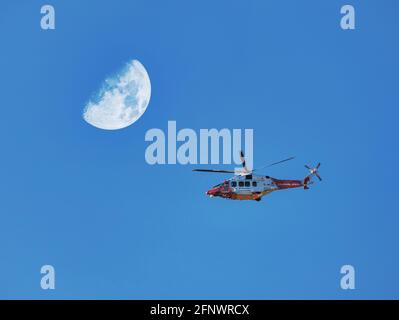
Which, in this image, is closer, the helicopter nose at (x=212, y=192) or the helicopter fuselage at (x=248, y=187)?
the helicopter fuselage at (x=248, y=187)

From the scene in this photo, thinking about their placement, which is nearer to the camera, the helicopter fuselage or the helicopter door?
the helicopter fuselage

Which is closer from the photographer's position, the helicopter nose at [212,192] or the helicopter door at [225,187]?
the helicopter door at [225,187]

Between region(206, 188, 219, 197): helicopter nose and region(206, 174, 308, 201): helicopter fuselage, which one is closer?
region(206, 174, 308, 201): helicopter fuselage

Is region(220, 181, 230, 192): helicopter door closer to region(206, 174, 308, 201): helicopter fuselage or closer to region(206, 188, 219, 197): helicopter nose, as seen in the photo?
region(206, 174, 308, 201): helicopter fuselage

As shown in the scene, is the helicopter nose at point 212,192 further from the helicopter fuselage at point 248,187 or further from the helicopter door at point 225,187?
the helicopter door at point 225,187

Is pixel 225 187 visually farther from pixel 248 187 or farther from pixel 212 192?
pixel 248 187

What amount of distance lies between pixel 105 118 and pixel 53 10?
9878 millimetres

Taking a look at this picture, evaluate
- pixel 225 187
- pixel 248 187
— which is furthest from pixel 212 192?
pixel 248 187

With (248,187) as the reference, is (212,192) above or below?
below
